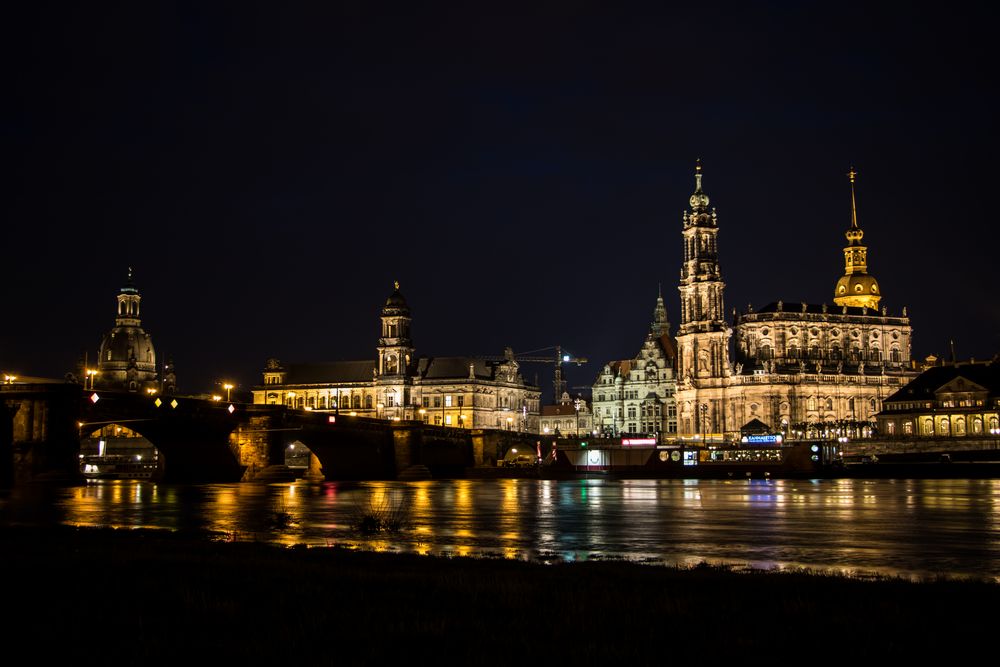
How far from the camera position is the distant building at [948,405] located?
164m

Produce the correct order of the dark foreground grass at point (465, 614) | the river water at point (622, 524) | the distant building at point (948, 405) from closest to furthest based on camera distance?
the dark foreground grass at point (465, 614) < the river water at point (622, 524) < the distant building at point (948, 405)

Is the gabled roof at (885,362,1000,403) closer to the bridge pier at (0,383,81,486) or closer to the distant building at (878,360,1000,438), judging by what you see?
the distant building at (878,360,1000,438)

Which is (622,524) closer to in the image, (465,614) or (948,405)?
(465,614)

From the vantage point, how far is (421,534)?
1410 inches

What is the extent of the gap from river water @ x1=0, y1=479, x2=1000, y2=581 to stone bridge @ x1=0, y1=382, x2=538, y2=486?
412 cm

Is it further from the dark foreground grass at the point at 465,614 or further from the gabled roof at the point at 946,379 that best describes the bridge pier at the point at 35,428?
the gabled roof at the point at 946,379

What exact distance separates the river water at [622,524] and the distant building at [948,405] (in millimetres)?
103164

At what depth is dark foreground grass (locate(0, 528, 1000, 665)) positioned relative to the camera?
468 inches

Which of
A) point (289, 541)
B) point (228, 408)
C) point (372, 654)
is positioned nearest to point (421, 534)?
point (289, 541)

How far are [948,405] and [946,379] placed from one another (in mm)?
5067

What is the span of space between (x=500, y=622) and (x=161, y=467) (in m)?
96.8

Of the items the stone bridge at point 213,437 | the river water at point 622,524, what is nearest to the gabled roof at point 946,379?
the stone bridge at point 213,437

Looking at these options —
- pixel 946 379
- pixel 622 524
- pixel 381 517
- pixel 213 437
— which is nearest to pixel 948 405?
pixel 946 379

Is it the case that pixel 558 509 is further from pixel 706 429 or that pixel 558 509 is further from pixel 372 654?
pixel 706 429
